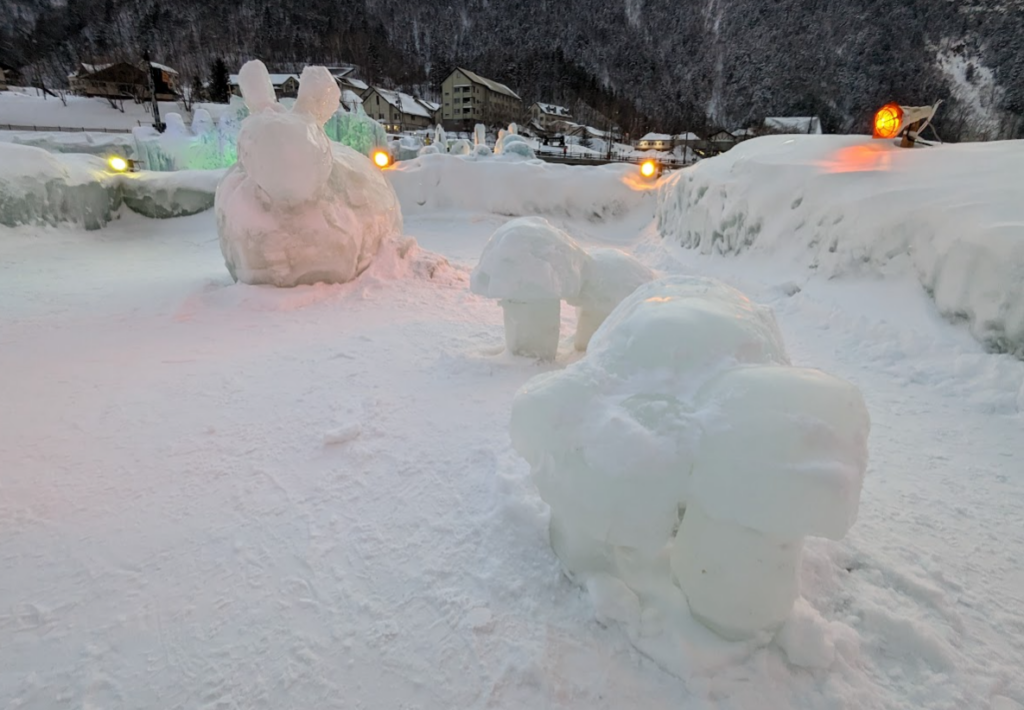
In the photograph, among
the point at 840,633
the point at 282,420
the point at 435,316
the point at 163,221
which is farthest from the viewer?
the point at 163,221

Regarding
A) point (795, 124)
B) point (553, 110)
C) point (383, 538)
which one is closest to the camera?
point (383, 538)

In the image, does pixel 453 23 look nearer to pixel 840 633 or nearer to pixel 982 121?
pixel 982 121

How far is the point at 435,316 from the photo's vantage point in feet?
15.2

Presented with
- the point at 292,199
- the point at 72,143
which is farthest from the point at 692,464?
the point at 72,143

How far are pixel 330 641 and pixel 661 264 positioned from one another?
23.8 feet

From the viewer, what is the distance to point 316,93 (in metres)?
5.27

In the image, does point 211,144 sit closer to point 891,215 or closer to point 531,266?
point 531,266

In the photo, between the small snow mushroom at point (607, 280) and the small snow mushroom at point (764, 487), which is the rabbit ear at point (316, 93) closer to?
the small snow mushroom at point (607, 280)

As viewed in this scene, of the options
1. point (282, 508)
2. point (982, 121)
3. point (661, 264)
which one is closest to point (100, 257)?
point (282, 508)

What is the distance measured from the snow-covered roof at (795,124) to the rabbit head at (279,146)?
20074mm

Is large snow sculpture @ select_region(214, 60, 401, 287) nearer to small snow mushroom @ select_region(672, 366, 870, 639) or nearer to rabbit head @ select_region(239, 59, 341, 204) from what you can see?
rabbit head @ select_region(239, 59, 341, 204)

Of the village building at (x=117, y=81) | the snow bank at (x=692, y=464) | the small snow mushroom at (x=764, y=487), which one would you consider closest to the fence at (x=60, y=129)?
the village building at (x=117, y=81)

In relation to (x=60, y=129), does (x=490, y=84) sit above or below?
above

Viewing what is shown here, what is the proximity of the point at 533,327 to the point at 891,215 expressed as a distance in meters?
3.50
